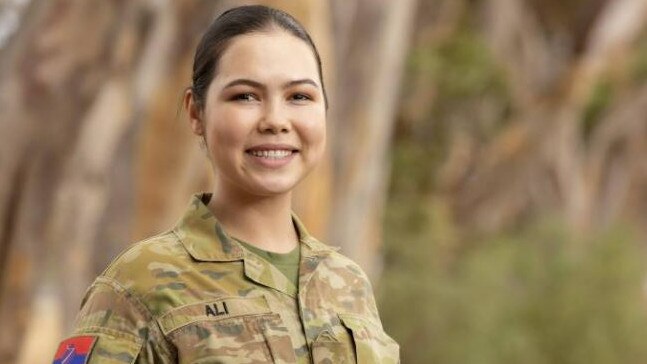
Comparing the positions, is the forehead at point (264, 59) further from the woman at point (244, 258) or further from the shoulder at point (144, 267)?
the shoulder at point (144, 267)

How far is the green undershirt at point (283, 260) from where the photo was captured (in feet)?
4.87

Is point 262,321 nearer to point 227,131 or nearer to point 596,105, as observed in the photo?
point 227,131

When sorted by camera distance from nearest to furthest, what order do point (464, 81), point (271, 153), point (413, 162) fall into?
→ point (271, 153), point (464, 81), point (413, 162)

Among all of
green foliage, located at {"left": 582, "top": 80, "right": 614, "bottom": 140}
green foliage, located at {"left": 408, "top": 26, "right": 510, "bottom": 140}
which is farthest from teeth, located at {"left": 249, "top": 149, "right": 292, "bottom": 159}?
green foliage, located at {"left": 582, "top": 80, "right": 614, "bottom": 140}

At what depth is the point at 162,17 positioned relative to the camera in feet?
22.0

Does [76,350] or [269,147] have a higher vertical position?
[269,147]

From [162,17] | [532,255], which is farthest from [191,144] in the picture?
Result: [532,255]

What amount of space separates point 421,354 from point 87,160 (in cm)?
623

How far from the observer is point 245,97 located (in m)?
1.46

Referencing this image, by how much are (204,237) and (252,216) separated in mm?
59

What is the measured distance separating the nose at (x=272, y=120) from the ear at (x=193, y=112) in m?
0.09

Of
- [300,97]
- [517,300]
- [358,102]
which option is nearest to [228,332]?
[300,97]

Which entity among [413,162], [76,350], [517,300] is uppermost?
[76,350]

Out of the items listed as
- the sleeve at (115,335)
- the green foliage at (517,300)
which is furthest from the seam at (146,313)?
the green foliage at (517,300)
